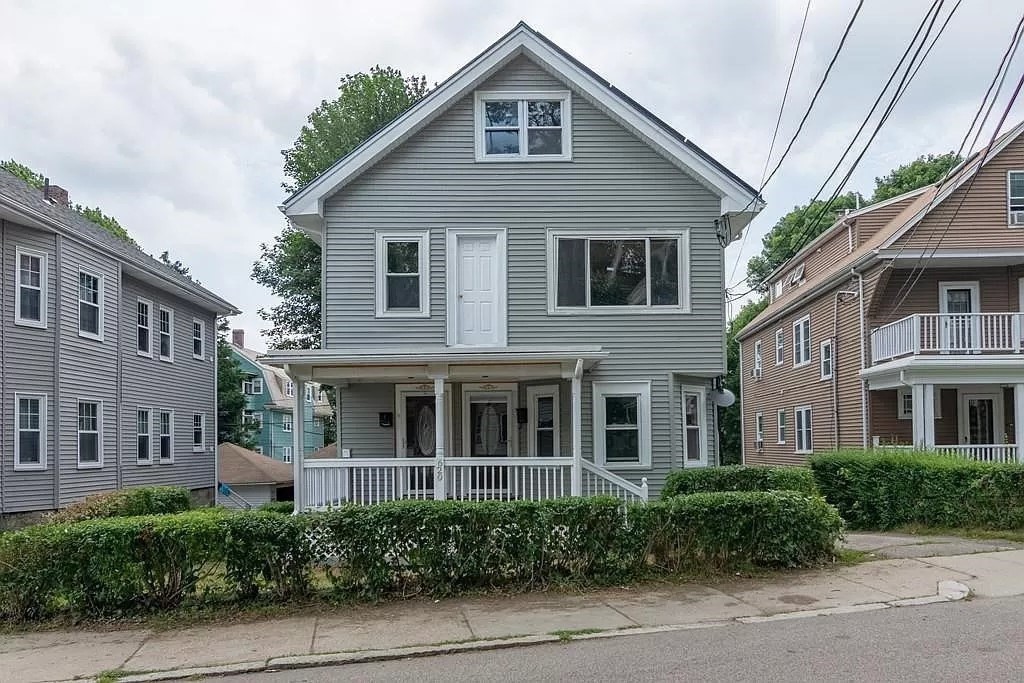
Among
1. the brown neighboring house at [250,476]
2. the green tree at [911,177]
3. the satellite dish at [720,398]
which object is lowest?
the brown neighboring house at [250,476]

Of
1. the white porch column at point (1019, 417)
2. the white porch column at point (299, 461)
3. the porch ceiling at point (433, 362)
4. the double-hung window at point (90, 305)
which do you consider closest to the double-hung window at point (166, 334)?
the double-hung window at point (90, 305)

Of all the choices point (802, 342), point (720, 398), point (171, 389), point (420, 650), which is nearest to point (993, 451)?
point (720, 398)

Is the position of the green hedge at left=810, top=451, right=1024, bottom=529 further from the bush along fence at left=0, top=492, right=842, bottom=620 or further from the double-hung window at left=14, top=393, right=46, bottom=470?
the double-hung window at left=14, top=393, right=46, bottom=470

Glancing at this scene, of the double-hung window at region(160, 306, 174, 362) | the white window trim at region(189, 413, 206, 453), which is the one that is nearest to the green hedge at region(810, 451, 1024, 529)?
the double-hung window at region(160, 306, 174, 362)

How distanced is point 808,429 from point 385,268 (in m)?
17.2

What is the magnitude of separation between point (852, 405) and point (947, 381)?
3698 mm

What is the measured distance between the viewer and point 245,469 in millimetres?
34281

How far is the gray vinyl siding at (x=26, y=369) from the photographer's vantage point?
17625 mm

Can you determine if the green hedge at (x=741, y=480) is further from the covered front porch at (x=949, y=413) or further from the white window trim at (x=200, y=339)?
the white window trim at (x=200, y=339)

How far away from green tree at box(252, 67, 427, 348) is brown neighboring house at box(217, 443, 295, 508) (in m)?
4.74

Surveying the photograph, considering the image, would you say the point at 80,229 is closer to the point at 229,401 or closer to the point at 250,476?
the point at 250,476

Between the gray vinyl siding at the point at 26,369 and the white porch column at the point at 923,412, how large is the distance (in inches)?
757

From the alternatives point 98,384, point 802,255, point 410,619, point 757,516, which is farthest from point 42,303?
point 802,255

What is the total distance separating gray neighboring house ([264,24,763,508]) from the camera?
15.7 m
